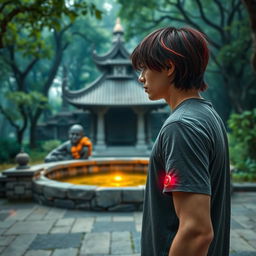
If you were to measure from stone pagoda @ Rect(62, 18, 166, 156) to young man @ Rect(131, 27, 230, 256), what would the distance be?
14046mm

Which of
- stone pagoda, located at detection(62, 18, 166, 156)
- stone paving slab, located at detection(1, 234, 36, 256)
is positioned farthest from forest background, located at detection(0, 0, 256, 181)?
stone paving slab, located at detection(1, 234, 36, 256)

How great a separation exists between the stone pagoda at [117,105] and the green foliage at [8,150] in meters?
4.18

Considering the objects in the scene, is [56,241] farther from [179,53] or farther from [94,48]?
[94,48]

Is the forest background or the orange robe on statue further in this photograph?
the orange robe on statue

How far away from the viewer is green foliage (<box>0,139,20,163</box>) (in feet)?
46.0

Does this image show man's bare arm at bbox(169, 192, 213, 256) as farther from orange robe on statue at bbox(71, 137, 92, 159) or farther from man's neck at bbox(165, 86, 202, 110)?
orange robe on statue at bbox(71, 137, 92, 159)

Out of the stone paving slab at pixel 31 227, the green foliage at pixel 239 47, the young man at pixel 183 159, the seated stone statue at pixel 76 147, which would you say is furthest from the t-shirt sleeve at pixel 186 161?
the green foliage at pixel 239 47

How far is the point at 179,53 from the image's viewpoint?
40.6 inches

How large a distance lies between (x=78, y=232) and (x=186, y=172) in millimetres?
3340

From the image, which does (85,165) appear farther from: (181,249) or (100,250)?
(181,249)

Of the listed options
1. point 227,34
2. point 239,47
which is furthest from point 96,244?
point 227,34

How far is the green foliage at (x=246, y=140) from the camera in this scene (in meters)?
8.30

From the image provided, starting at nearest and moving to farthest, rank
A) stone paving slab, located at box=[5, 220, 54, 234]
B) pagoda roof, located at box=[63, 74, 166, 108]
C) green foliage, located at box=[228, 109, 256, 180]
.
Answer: stone paving slab, located at box=[5, 220, 54, 234]
green foliage, located at box=[228, 109, 256, 180]
pagoda roof, located at box=[63, 74, 166, 108]

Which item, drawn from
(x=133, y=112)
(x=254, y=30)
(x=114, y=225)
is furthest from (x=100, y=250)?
(x=133, y=112)
